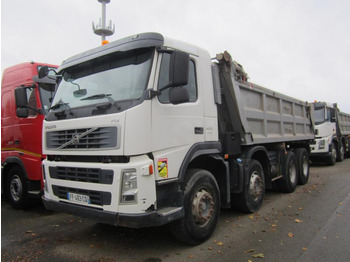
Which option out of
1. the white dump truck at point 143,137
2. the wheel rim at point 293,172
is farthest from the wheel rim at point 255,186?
the wheel rim at point 293,172

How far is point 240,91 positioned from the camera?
4.98 meters

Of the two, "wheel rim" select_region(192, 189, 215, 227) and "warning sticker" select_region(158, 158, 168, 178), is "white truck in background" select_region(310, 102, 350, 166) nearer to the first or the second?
"wheel rim" select_region(192, 189, 215, 227)

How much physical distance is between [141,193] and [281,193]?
202 inches

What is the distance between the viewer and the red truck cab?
552 centimetres

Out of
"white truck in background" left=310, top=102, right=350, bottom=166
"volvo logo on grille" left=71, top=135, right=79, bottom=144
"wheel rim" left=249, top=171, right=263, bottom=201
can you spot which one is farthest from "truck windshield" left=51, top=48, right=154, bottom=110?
"white truck in background" left=310, top=102, right=350, bottom=166

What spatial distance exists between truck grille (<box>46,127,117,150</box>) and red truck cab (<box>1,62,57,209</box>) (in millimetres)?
1669

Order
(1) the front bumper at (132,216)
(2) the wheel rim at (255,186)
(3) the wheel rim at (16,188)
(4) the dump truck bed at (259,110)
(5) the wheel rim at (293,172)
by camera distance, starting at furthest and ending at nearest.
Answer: (5) the wheel rim at (293,172) < (3) the wheel rim at (16,188) < (2) the wheel rim at (255,186) < (4) the dump truck bed at (259,110) < (1) the front bumper at (132,216)

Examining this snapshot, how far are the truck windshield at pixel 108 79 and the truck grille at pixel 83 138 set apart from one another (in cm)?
37

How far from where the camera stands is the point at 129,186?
3.04 m

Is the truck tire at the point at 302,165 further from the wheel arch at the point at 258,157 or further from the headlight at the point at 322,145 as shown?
the headlight at the point at 322,145

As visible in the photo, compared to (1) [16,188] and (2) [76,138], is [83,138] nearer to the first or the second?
(2) [76,138]

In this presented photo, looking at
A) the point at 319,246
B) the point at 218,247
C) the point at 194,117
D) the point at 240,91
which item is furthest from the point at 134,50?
the point at 319,246

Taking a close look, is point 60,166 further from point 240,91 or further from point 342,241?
point 342,241

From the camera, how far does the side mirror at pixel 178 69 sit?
3.17 metres
